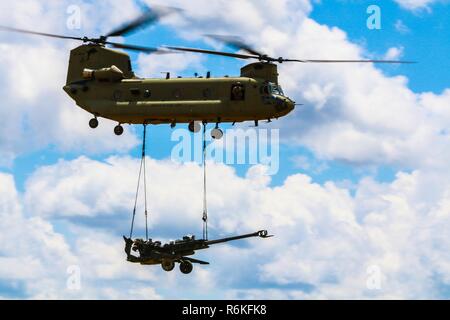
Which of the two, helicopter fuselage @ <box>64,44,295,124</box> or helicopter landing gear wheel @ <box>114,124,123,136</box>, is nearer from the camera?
helicopter fuselage @ <box>64,44,295,124</box>

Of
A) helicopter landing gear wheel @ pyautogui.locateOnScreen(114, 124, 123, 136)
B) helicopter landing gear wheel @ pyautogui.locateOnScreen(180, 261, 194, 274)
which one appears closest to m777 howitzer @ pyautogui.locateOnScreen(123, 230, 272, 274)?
helicopter landing gear wheel @ pyautogui.locateOnScreen(180, 261, 194, 274)

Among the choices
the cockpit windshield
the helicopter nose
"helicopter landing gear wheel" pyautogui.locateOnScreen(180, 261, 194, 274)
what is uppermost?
the cockpit windshield

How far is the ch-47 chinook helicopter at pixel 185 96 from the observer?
267 ft

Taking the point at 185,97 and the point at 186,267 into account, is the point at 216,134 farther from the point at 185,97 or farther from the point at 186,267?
the point at 186,267

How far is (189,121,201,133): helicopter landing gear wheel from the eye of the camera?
81562 mm

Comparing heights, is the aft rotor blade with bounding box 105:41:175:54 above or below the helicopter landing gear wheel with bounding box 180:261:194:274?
above

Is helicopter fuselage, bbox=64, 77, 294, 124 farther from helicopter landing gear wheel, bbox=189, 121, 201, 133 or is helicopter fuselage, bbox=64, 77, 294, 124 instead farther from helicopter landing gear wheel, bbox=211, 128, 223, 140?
helicopter landing gear wheel, bbox=211, 128, 223, 140

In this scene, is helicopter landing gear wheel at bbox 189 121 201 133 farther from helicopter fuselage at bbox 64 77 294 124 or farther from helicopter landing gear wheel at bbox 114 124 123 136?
helicopter landing gear wheel at bbox 114 124 123 136

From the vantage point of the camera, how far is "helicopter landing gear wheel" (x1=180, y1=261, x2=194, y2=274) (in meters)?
81.3

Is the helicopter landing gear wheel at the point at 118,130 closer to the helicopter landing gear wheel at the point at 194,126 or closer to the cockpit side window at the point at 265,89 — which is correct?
the helicopter landing gear wheel at the point at 194,126

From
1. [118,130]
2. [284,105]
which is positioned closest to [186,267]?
Result: [118,130]
